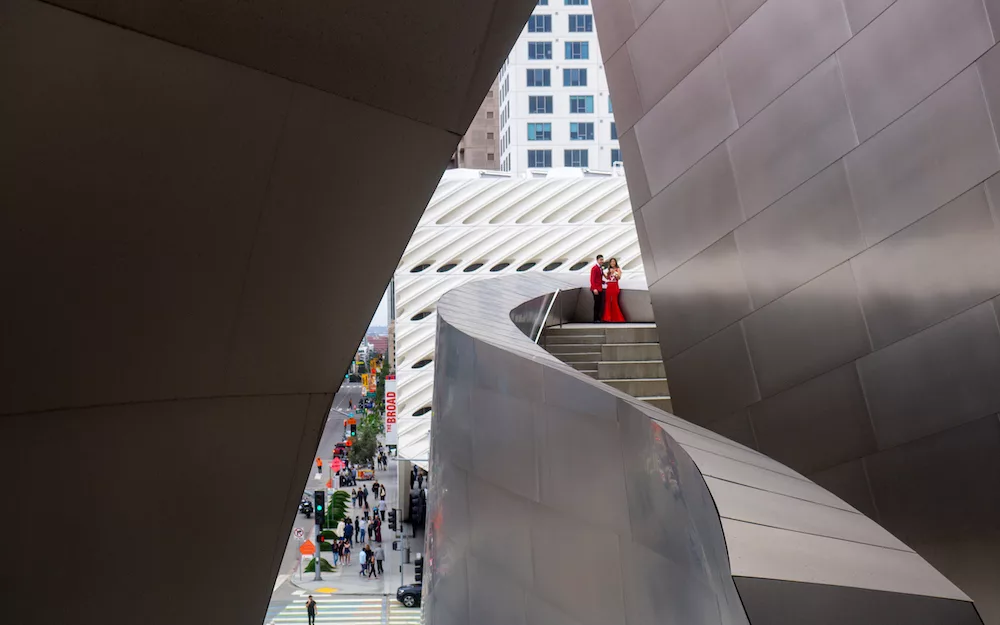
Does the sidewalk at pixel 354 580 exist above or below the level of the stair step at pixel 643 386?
below

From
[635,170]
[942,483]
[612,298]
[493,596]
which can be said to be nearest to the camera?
[942,483]

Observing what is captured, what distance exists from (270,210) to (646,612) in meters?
3.28

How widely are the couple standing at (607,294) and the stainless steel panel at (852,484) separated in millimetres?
11024

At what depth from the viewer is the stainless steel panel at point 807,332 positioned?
7203mm

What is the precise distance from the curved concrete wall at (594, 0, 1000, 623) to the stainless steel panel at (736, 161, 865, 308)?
0.02 metres

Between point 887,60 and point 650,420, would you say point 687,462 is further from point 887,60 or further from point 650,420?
point 887,60

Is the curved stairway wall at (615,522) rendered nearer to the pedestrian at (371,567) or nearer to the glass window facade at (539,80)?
the pedestrian at (371,567)

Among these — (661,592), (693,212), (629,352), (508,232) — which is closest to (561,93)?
(508,232)

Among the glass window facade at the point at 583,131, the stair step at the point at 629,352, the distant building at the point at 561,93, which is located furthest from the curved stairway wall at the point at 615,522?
the distant building at the point at 561,93

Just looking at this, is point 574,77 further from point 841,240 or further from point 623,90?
point 841,240

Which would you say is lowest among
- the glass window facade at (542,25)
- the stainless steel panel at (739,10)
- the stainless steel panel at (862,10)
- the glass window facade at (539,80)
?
the stainless steel panel at (862,10)

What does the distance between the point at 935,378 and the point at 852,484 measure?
1.25 m

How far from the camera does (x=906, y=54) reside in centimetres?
664

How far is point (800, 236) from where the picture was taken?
25.3 feet
